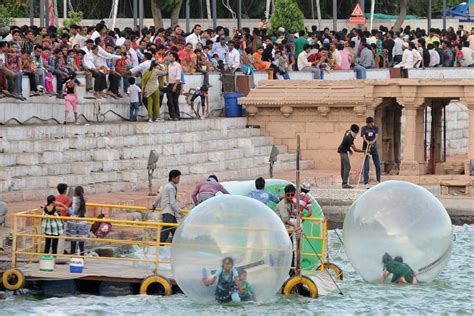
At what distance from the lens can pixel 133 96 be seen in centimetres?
3919

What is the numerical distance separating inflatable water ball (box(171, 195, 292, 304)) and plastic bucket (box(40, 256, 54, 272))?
239cm

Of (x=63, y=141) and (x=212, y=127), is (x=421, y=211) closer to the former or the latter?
(x=63, y=141)

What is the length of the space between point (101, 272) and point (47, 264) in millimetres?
814

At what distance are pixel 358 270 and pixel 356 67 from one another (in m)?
20.7

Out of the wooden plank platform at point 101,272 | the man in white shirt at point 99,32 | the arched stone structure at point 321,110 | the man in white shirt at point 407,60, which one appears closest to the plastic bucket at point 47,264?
the wooden plank platform at point 101,272

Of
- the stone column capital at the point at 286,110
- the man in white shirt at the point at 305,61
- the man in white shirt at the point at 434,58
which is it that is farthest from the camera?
the man in white shirt at the point at 434,58

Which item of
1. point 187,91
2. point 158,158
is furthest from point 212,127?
point 158,158

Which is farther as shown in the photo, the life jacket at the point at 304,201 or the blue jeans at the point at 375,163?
the blue jeans at the point at 375,163

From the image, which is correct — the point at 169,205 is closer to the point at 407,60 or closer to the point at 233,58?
the point at 233,58

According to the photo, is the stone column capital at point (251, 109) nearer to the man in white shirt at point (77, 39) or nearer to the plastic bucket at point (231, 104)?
the plastic bucket at point (231, 104)

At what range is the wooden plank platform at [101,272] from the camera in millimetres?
26531

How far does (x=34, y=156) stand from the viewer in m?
34.3

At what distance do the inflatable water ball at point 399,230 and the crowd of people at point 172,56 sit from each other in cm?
1029

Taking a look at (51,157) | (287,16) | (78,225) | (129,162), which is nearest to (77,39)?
(129,162)
